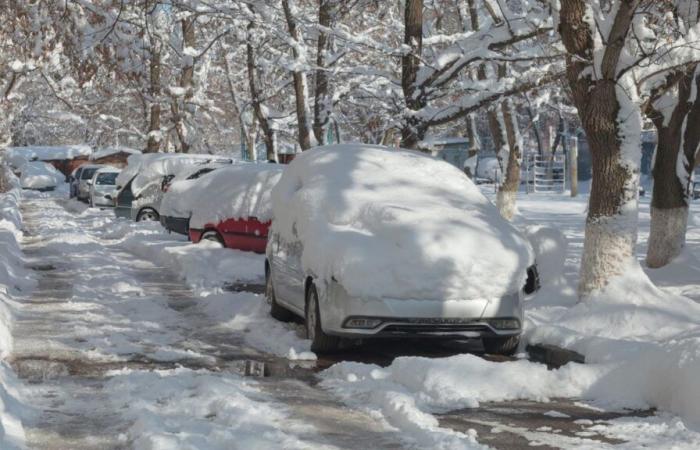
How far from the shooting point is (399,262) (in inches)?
364

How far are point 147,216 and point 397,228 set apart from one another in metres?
18.9

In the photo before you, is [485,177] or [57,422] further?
[485,177]

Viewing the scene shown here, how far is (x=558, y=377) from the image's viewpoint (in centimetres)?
810

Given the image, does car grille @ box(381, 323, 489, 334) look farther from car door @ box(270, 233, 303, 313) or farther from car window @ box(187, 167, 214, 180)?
car window @ box(187, 167, 214, 180)

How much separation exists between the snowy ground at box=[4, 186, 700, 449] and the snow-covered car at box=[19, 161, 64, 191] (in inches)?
2028

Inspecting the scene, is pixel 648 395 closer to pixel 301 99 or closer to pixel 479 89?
pixel 479 89

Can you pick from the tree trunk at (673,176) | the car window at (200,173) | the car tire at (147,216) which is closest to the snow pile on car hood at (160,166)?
the car tire at (147,216)

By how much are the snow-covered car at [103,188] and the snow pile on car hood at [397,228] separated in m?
26.3

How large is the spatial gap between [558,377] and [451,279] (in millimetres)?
1514

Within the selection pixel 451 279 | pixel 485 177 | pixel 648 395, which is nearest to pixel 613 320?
pixel 451 279

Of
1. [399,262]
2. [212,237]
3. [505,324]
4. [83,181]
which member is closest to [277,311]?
[399,262]

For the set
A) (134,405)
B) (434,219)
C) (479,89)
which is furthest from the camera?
(479,89)

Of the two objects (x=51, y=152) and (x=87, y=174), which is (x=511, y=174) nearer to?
(x=87, y=174)

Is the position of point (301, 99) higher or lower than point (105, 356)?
higher
